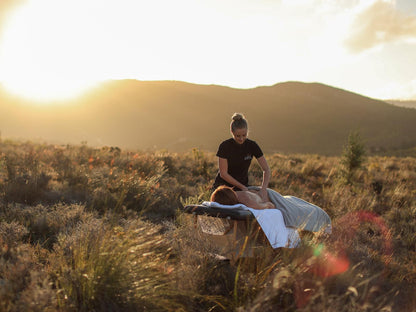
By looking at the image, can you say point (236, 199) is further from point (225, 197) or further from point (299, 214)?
point (299, 214)

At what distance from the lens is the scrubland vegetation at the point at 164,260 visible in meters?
2.71

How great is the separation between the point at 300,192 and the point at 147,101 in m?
91.0

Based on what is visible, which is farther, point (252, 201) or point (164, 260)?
point (252, 201)

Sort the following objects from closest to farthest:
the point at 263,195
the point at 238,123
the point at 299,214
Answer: the point at 299,214, the point at 263,195, the point at 238,123

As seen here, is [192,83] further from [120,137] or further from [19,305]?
[19,305]

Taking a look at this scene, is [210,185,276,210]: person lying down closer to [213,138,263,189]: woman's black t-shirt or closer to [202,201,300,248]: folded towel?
[202,201,300,248]: folded towel

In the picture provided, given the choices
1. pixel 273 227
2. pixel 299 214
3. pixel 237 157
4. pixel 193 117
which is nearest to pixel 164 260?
pixel 273 227

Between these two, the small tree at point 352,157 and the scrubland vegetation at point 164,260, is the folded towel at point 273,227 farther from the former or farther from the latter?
the small tree at point 352,157

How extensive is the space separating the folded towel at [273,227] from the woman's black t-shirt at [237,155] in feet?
4.52

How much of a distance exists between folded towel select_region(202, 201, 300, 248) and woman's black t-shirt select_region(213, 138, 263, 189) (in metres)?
1.38

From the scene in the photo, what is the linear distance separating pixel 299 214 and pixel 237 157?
143 cm

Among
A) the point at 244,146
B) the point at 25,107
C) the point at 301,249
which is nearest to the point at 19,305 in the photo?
the point at 301,249

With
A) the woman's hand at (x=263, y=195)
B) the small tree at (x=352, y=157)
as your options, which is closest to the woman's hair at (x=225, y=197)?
the woman's hand at (x=263, y=195)

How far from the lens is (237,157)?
18.3 ft
